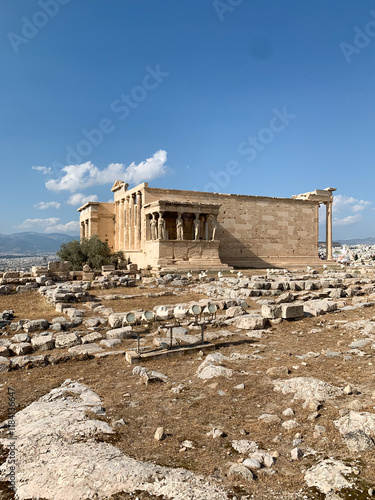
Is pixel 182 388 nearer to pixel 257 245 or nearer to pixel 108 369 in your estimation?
pixel 108 369

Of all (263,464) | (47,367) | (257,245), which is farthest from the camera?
(257,245)

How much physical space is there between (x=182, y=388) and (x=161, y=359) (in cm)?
161

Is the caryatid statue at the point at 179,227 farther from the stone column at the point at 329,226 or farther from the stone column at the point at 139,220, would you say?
the stone column at the point at 329,226

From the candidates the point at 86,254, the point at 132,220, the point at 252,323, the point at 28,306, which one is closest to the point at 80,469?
the point at 252,323

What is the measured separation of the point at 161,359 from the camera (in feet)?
23.0

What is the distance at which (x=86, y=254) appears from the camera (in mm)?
27422

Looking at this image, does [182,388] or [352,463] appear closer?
[352,463]

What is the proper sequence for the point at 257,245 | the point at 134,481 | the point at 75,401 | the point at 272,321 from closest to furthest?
the point at 134,481 → the point at 75,401 → the point at 272,321 → the point at 257,245

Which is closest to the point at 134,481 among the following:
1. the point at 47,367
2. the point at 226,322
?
the point at 47,367

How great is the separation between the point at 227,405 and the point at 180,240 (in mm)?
21204

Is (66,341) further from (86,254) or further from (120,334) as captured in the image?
(86,254)

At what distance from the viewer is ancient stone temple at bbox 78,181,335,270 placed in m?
26.2

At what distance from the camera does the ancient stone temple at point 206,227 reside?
26188 millimetres

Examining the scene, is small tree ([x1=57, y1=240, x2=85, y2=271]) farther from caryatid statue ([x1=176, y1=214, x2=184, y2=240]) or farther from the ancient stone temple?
caryatid statue ([x1=176, y1=214, x2=184, y2=240])
